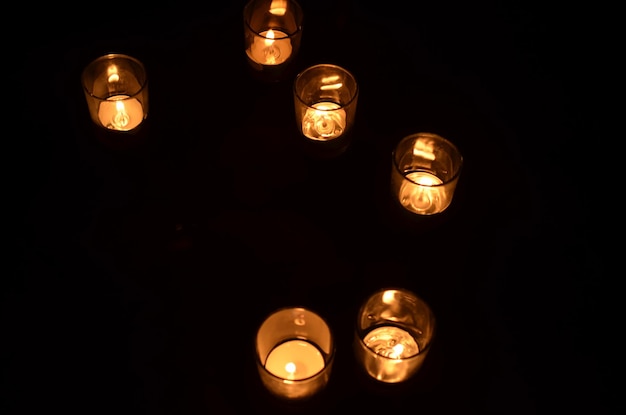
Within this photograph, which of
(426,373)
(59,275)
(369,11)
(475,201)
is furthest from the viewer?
(369,11)

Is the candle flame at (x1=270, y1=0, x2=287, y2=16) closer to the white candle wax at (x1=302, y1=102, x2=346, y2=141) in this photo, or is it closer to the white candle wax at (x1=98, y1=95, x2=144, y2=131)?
the white candle wax at (x1=302, y1=102, x2=346, y2=141)

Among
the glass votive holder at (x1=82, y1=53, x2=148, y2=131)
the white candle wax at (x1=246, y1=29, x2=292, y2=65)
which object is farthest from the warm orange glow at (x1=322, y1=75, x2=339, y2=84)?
the glass votive holder at (x1=82, y1=53, x2=148, y2=131)

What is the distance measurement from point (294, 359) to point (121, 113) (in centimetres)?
60

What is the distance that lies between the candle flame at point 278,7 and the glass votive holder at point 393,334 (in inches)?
27.4

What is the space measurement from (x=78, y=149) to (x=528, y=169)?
0.98 meters

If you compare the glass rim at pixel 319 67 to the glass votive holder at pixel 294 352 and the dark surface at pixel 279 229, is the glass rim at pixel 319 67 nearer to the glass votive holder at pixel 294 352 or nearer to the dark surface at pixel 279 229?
the dark surface at pixel 279 229

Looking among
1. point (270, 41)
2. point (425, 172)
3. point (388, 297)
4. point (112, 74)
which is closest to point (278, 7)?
point (270, 41)

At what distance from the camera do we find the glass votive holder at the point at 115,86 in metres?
1.35

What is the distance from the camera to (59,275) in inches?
51.1

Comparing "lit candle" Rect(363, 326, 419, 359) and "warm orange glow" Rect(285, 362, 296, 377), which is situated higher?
"lit candle" Rect(363, 326, 419, 359)

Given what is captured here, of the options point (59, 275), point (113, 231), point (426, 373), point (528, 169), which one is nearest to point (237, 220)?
point (113, 231)

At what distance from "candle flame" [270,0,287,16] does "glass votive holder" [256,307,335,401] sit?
0.70 metres

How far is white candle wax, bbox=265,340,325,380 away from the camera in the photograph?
3.96 feet

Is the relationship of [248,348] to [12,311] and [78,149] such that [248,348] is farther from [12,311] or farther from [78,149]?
[78,149]
